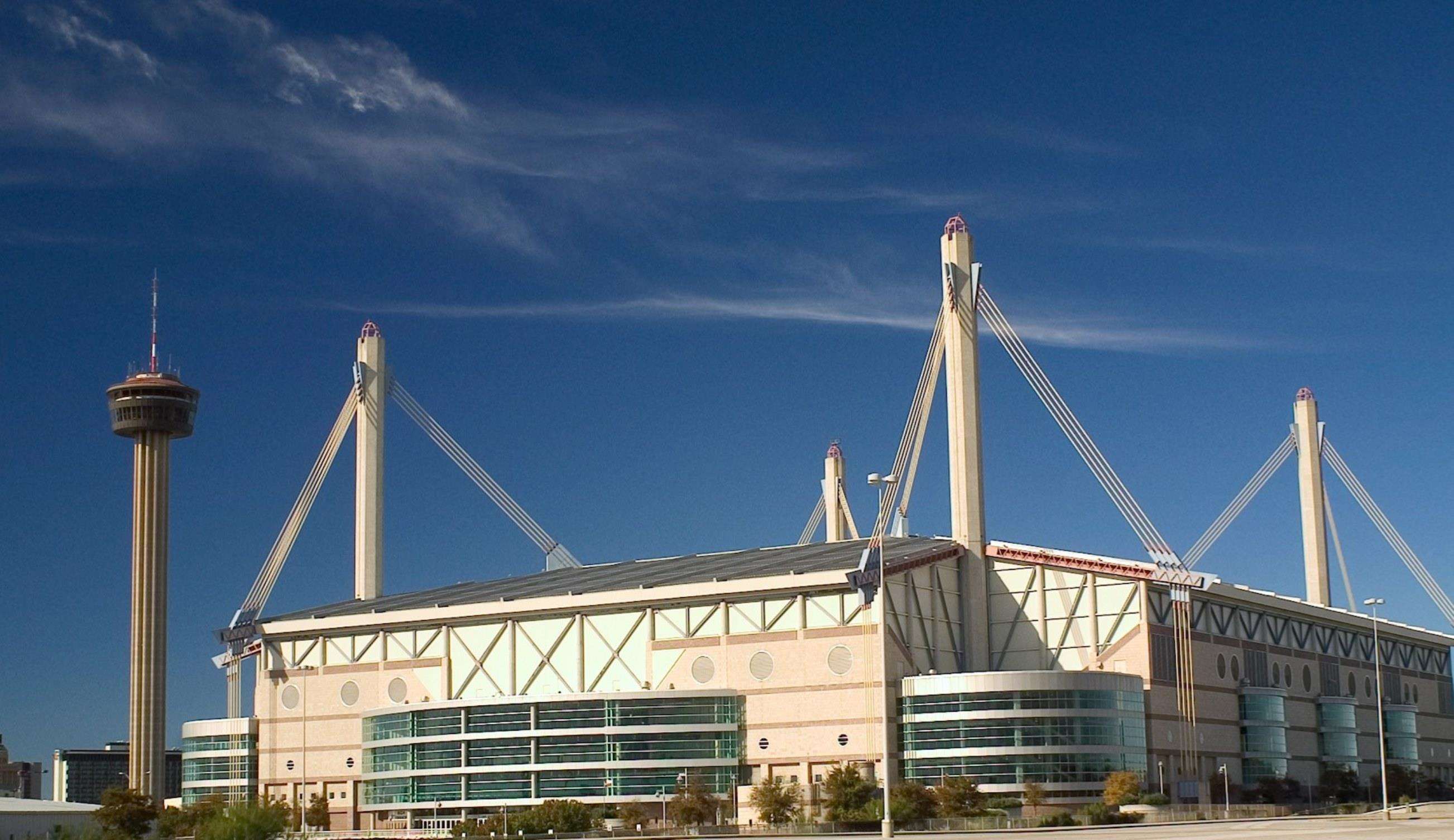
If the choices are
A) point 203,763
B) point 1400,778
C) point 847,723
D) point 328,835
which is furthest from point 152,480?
point 1400,778

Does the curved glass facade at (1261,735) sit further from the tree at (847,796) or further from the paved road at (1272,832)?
the tree at (847,796)

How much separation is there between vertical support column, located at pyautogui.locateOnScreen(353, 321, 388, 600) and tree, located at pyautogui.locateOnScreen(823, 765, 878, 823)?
64.6m

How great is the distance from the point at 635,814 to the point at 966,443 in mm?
37167

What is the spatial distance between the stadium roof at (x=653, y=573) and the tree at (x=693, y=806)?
15365 mm

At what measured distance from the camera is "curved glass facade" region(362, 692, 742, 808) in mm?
116938

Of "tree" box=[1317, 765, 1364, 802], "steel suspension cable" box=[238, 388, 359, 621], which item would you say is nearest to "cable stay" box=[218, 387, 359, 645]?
"steel suspension cable" box=[238, 388, 359, 621]

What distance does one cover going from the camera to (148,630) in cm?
16925

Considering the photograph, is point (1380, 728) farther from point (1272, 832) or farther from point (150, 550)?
point (150, 550)

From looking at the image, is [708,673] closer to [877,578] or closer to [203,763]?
[877,578]

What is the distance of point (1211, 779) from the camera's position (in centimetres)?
12650

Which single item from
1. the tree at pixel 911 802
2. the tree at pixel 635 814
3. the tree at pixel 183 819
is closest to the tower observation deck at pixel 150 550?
the tree at pixel 183 819

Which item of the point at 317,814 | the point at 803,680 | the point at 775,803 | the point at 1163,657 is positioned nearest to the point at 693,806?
the point at 775,803

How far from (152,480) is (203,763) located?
3999 cm

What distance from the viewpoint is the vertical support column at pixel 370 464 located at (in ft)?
518
